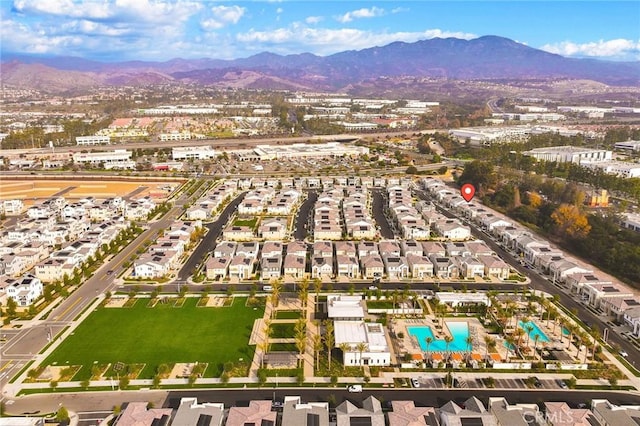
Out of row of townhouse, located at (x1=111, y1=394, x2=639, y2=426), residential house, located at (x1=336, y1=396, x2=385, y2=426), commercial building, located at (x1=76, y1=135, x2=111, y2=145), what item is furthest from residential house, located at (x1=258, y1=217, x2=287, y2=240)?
commercial building, located at (x1=76, y1=135, x2=111, y2=145)

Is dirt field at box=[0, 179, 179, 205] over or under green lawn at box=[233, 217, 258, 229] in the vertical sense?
over

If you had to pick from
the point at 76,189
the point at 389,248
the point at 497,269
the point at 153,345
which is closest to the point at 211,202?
the point at 389,248

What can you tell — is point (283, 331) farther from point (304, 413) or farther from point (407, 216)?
point (407, 216)

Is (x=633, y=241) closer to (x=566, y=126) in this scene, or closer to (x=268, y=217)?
(x=268, y=217)

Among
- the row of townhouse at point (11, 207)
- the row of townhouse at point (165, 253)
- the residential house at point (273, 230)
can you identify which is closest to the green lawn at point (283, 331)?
the row of townhouse at point (165, 253)

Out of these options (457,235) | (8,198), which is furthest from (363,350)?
(8,198)

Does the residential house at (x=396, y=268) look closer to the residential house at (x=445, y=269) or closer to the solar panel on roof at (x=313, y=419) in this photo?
the residential house at (x=445, y=269)

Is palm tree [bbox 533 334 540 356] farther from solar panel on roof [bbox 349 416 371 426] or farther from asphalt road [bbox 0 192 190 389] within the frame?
asphalt road [bbox 0 192 190 389]
